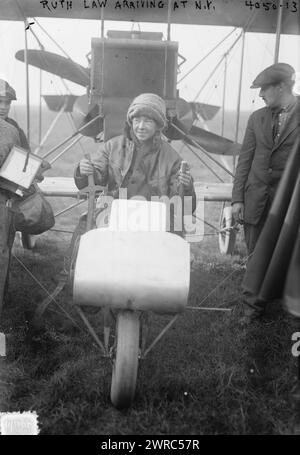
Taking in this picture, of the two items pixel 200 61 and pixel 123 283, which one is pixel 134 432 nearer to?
pixel 123 283

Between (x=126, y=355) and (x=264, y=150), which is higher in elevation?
(x=264, y=150)

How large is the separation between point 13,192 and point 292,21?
433cm

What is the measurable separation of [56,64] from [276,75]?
4012 mm

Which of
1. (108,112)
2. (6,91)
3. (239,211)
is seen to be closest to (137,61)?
(108,112)

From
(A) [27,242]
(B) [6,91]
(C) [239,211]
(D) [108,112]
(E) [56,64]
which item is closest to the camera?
(C) [239,211]

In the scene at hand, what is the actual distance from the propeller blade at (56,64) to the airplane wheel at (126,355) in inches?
199

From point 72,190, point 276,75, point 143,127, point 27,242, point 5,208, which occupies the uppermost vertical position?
point 276,75

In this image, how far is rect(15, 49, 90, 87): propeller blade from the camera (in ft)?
21.2

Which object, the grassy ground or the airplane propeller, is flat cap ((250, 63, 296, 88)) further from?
the airplane propeller

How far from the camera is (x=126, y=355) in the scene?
7.30 feet

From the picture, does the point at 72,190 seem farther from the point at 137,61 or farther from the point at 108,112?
the point at 137,61

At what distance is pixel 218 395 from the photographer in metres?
2.58

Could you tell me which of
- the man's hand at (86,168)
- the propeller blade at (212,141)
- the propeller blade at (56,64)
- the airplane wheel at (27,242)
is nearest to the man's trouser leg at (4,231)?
the man's hand at (86,168)

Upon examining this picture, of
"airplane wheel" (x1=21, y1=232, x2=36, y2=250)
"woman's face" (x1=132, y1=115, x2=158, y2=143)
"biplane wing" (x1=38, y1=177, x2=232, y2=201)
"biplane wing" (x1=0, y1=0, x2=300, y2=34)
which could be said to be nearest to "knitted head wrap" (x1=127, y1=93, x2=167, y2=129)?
"woman's face" (x1=132, y1=115, x2=158, y2=143)
